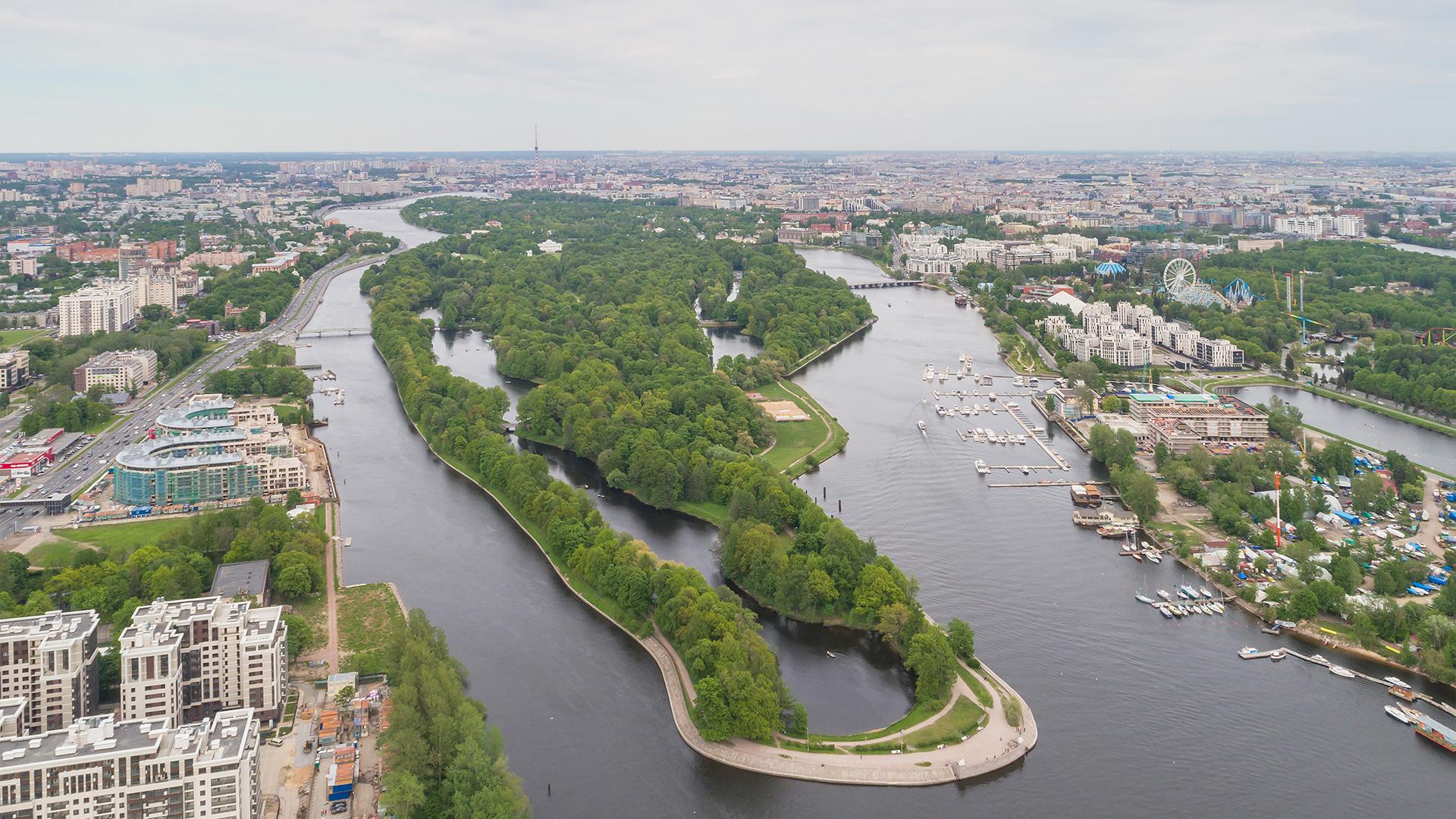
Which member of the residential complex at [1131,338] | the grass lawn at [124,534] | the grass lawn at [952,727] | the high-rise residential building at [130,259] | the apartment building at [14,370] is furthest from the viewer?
the high-rise residential building at [130,259]

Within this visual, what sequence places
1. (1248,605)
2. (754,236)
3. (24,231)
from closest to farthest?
(1248,605), (24,231), (754,236)

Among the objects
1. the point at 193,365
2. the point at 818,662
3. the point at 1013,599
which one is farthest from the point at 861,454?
the point at 193,365

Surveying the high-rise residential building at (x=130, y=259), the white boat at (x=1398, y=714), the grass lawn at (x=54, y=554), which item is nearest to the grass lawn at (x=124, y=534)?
the grass lawn at (x=54, y=554)

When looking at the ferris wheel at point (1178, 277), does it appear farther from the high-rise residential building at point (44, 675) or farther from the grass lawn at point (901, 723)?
the high-rise residential building at point (44, 675)

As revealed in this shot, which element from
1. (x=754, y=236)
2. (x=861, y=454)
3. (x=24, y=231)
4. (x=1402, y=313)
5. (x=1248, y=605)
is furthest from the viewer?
(x=754, y=236)

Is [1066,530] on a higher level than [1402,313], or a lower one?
lower

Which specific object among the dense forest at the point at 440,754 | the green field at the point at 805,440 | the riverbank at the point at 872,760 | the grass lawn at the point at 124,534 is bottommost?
the riverbank at the point at 872,760

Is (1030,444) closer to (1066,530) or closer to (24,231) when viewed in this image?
(1066,530)
